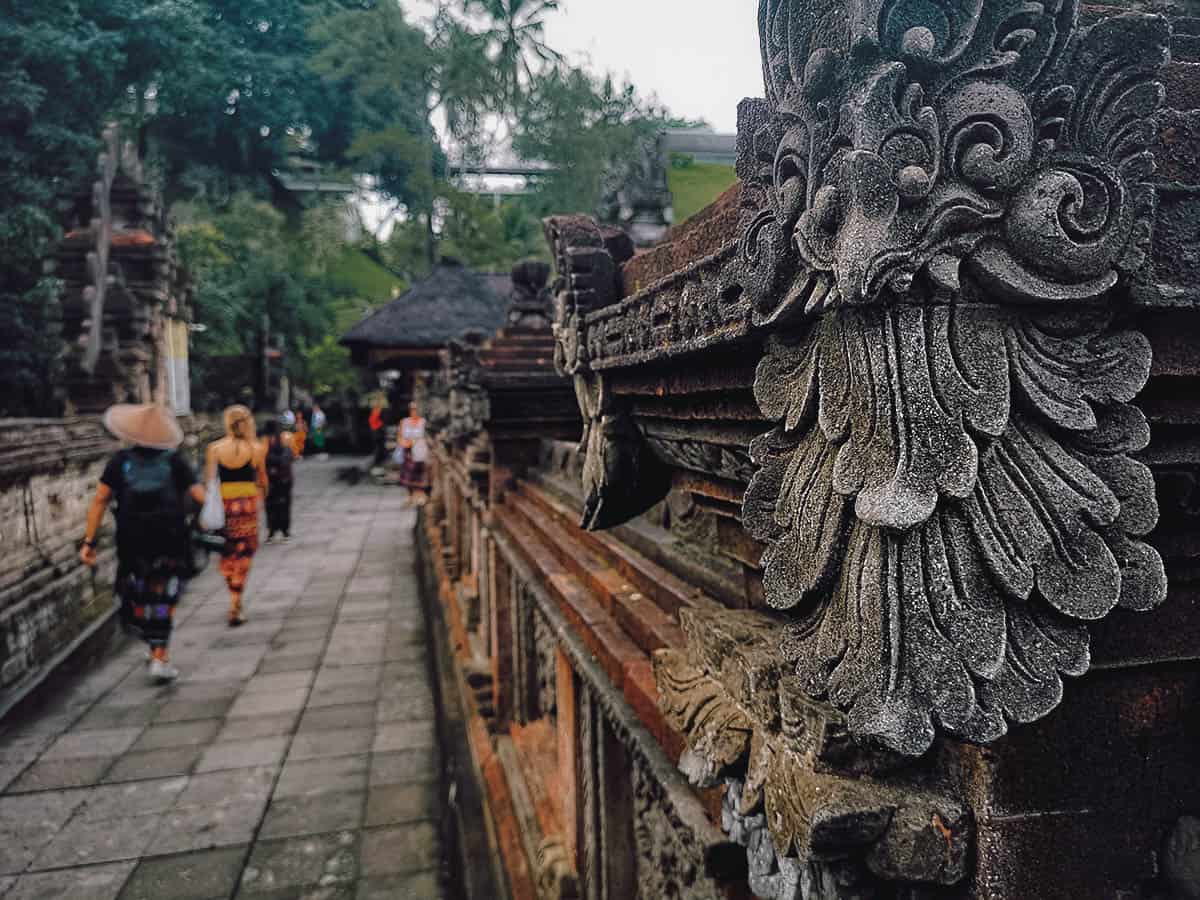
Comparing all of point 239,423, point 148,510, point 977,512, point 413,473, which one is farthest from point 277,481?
point 977,512

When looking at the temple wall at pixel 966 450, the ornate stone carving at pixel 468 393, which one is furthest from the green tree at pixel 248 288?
the temple wall at pixel 966 450

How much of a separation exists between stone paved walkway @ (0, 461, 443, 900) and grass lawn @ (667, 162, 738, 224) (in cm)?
354

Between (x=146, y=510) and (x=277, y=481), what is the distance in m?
5.96

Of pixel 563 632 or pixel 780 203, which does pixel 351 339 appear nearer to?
pixel 563 632

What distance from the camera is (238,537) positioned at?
6.93 metres

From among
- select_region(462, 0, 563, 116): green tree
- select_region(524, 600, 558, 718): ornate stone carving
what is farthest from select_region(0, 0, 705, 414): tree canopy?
select_region(524, 600, 558, 718): ornate stone carving

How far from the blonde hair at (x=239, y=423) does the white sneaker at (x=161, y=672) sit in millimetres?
1921

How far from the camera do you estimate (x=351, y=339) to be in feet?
44.9

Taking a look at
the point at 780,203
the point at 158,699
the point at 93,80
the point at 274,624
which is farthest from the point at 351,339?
the point at 780,203

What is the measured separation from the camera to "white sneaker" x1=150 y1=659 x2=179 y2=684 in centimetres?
565

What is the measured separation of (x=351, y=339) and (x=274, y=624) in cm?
738

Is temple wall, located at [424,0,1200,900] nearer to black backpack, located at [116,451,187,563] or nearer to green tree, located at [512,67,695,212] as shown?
black backpack, located at [116,451,187,563]

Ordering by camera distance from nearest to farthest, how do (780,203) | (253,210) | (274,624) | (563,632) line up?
(780,203) < (563,632) < (274,624) < (253,210)

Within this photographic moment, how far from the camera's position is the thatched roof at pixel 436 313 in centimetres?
1370
